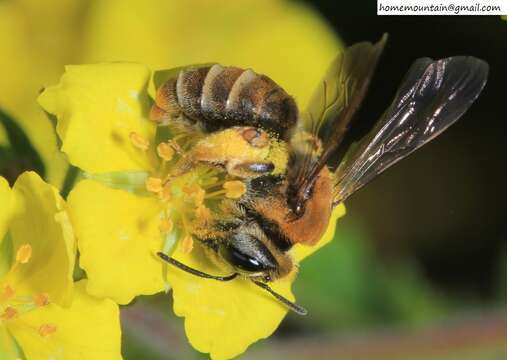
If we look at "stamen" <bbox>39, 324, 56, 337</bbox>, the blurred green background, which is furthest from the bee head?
the blurred green background

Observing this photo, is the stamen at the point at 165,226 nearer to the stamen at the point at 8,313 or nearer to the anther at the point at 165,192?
the anther at the point at 165,192

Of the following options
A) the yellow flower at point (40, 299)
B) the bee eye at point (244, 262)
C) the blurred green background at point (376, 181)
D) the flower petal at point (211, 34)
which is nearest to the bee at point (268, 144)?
the bee eye at point (244, 262)

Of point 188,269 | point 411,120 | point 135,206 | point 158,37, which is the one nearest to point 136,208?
point 135,206

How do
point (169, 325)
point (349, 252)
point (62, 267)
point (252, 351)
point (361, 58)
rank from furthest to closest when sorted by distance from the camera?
point (349, 252) < point (252, 351) < point (169, 325) < point (361, 58) < point (62, 267)

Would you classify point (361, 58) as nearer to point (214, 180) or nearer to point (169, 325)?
point (214, 180)

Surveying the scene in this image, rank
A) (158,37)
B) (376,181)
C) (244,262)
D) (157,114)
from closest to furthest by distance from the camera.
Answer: (244,262) < (157,114) < (158,37) < (376,181)

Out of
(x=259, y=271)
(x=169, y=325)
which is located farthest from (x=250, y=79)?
(x=169, y=325)

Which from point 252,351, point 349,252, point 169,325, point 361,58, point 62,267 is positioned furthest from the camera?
point 349,252

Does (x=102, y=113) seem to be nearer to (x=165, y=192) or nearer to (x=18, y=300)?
(x=165, y=192)
